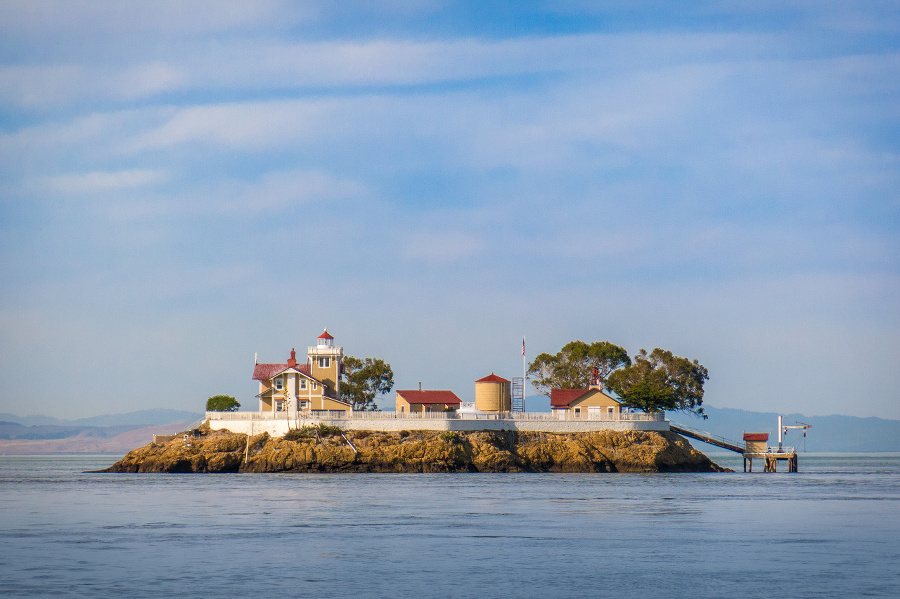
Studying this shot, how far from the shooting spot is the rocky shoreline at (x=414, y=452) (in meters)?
81.6

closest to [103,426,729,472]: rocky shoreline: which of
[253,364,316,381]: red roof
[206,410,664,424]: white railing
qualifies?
[206,410,664,424]: white railing

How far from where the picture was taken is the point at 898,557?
1326 inches

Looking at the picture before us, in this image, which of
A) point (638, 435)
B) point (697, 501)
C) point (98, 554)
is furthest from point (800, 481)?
point (98, 554)

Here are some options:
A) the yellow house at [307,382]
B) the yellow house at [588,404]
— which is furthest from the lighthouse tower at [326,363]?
the yellow house at [588,404]

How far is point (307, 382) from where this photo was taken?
309ft

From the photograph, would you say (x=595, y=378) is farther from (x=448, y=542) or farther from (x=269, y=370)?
(x=448, y=542)

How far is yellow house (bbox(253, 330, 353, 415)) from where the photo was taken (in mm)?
92938

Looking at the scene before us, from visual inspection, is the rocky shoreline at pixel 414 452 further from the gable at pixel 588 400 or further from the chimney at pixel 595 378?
the chimney at pixel 595 378

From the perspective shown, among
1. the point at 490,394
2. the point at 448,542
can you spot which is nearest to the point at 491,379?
the point at 490,394

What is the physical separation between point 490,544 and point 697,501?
74.5 feet

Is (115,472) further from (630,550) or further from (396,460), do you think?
(630,550)

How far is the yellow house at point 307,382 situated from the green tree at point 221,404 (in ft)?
10.4

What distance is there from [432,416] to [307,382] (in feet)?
49.8

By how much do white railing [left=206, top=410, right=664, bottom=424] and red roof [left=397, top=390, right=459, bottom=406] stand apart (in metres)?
4.91
